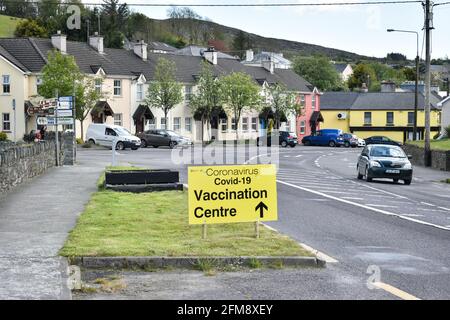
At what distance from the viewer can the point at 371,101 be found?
9500cm

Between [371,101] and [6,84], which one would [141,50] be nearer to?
[6,84]

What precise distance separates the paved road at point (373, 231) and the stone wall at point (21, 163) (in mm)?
5319

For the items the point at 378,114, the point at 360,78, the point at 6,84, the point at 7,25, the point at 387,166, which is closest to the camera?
Result: the point at 387,166

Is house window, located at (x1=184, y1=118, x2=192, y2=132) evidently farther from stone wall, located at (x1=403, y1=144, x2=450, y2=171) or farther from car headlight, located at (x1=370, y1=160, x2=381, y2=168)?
car headlight, located at (x1=370, y1=160, x2=381, y2=168)

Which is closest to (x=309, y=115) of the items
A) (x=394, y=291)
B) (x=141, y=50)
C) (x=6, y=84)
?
(x=141, y=50)

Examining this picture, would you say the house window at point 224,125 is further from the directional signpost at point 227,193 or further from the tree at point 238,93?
the directional signpost at point 227,193

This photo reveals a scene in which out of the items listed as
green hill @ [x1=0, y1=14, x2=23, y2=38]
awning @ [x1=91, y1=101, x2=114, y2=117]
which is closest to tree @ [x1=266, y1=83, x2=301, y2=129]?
awning @ [x1=91, y1=101, x2=114, y2=117]

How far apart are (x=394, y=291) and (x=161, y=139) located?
5330 cm

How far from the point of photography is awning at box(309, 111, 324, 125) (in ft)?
308

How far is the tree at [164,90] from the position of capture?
6894 cm

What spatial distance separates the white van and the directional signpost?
42295mm

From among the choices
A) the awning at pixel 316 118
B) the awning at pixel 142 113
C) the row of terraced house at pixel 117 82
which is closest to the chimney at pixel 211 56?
the row of terraced house at pixel 117 82
